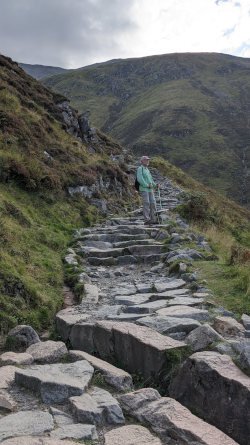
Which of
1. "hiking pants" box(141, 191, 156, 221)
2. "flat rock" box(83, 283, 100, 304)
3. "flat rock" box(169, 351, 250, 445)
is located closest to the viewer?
"flat rock" box(169, 351, 250, 445)

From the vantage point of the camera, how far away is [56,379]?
4.40 m

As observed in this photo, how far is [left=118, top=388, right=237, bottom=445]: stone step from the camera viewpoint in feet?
11.9

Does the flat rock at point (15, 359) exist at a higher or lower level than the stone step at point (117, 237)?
lower

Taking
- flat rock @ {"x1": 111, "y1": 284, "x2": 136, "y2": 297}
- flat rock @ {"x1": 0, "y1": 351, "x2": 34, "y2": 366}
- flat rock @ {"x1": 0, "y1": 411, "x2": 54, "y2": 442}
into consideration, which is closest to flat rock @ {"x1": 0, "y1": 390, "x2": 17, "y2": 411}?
flat rock @ {"x1": 0, "y1": 411, "x2": 54, "y2": 442}

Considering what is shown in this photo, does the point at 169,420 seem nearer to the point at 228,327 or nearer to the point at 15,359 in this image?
the point at 228,327

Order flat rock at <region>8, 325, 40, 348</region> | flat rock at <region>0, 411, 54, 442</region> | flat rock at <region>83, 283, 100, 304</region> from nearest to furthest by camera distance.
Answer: flat rock at <region>0, 411, 54, 442</region>, flat rock at <region>8, 325, 40, 348</region>, flat rock at <region>83, 283, 100, 304</region>

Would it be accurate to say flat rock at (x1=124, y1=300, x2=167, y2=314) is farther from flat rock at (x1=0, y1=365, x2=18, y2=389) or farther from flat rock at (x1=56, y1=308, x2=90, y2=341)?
flat rock at (x1=0, y1=365, x2=18, y2=389)

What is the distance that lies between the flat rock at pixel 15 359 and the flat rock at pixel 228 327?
2.90m

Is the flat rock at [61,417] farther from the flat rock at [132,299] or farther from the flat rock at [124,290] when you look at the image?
the flat rock at [124,290]

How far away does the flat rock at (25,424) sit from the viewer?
3.40 m

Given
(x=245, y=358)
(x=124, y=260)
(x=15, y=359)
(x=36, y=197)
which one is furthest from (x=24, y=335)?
(x=36, y=197)

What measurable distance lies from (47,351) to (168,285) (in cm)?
380

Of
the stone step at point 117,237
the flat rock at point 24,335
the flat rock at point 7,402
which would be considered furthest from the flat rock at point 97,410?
the stone step at point 117,237

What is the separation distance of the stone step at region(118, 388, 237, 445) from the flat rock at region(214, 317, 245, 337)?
1.74m
